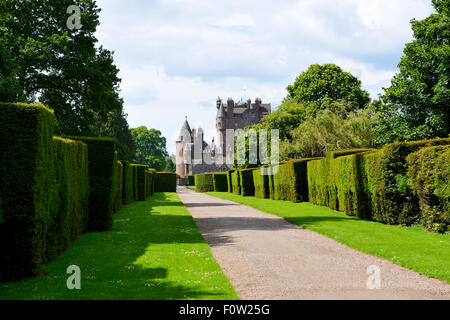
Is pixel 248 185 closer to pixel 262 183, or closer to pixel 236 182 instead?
pixel 236 182

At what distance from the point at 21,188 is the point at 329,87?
163 feet

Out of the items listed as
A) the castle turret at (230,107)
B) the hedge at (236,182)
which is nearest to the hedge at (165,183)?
the hedge at (236,182)

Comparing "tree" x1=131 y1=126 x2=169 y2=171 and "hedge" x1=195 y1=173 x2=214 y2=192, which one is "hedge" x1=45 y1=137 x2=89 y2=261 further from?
"tree" x1=131 y1=126 x2=169 y2=171

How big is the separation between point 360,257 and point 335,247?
4.57ft

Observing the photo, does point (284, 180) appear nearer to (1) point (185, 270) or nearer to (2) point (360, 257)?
(2) point (360, 257)

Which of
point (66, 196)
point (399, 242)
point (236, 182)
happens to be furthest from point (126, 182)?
point (236, 182)

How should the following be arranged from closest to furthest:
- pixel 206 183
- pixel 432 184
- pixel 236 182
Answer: pixel 432 184
pixel 236 182
pixel 206 183

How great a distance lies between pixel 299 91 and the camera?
54969 millimetres

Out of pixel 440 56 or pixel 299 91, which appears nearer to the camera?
pixel 440 56

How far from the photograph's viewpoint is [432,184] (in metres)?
13.6

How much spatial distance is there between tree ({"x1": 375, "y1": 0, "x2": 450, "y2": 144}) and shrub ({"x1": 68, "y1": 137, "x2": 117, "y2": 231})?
20.9 m

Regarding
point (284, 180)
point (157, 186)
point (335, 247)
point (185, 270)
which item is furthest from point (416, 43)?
point (157, 186)

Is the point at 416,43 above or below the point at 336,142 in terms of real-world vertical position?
above
